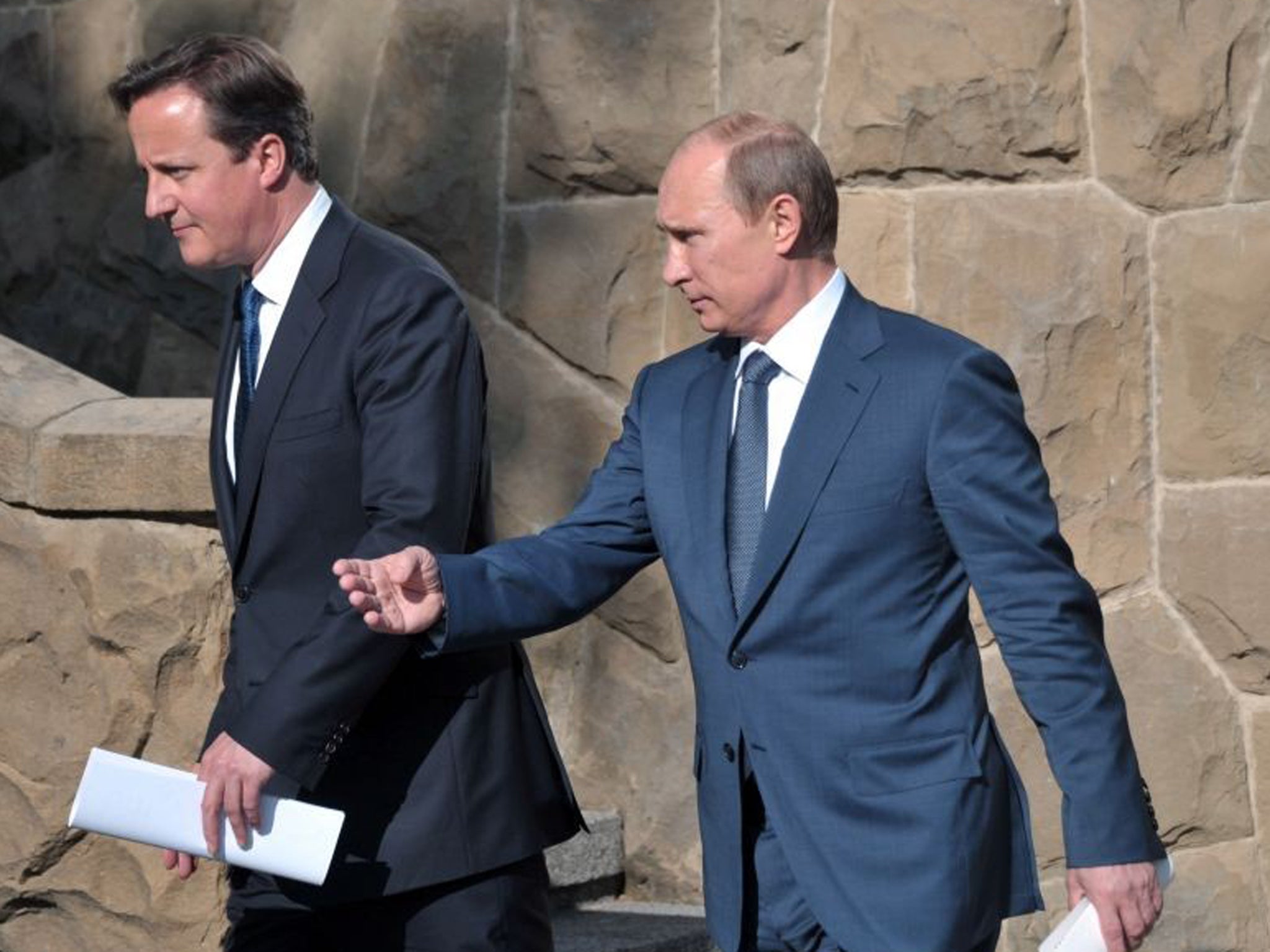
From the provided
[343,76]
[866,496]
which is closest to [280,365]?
[866,496]

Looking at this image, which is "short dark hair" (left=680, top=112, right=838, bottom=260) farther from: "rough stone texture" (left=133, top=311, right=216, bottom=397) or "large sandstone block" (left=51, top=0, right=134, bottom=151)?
"large sandstone block" (left=51, top=0, right=134, bottom=151)

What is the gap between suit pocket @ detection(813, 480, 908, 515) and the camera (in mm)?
3268

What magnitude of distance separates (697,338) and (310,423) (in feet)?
6.61

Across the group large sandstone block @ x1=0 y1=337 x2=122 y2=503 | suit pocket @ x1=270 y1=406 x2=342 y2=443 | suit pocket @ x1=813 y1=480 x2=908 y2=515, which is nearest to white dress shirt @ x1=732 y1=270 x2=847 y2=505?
suit pocket @ x1=813 y1=480 x2=908 y2=515

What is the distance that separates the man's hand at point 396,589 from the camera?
3221mm

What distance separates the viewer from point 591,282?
5.62m

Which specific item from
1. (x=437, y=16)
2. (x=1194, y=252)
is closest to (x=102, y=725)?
(x=437, y=16)

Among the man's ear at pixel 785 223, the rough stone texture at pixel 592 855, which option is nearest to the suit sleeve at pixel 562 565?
the man's ear at pixel 785 223

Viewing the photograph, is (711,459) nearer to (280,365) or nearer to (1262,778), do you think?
(280,365)

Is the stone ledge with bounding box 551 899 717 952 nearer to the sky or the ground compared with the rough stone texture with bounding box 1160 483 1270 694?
nearer to the ground

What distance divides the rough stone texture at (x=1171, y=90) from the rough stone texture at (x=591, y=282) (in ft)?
A: 3.33

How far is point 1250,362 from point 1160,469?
0.93ft

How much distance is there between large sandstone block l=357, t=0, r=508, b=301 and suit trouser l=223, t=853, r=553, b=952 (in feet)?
7.76

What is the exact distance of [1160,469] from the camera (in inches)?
202
